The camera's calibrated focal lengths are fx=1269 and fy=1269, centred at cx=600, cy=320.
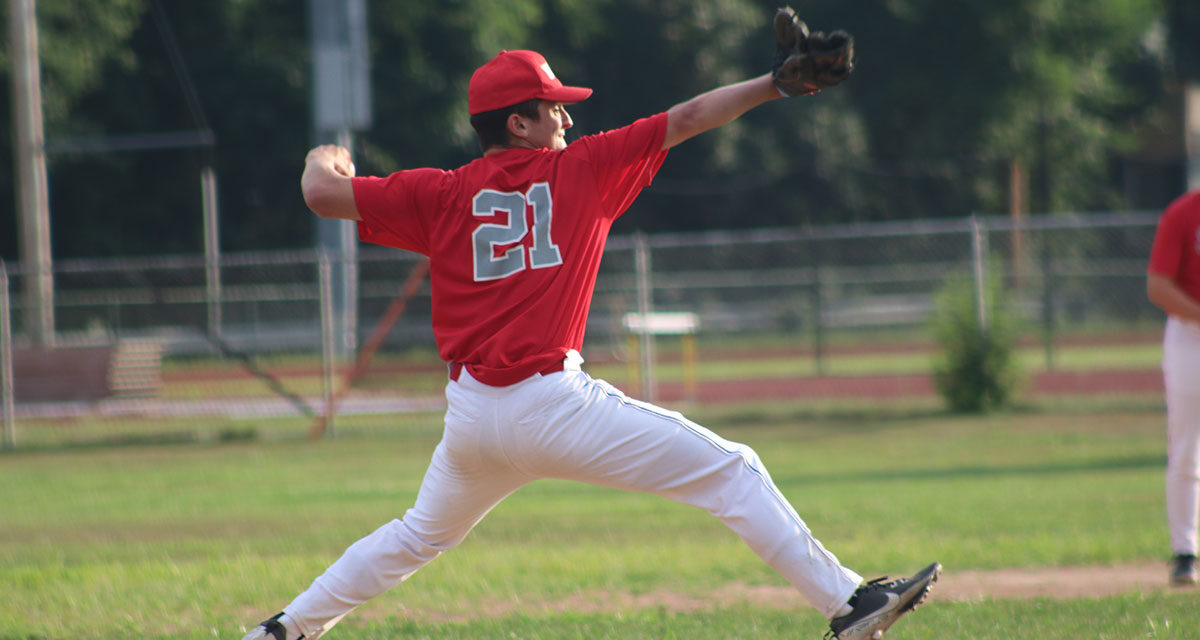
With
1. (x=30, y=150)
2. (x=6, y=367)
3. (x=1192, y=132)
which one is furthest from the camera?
(x=1192, y=132)

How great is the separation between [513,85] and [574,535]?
17.4ft

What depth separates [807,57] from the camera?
4191 mm

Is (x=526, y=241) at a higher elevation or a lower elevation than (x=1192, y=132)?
lower

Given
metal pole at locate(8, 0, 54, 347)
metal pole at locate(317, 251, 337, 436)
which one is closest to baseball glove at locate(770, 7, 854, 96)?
metal pole at locate(317, 251, 337, 436)

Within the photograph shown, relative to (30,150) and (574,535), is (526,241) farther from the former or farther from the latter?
(30,150)

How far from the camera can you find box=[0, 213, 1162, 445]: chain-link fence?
1830cm

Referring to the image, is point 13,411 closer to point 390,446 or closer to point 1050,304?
point 390,446

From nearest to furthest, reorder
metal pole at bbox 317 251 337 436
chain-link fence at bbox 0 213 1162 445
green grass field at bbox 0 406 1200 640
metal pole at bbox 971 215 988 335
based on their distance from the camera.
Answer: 1. green grass field at bbox 0 406 1200 640
2. metal pole at bbox 317 251 337 436
3. metal pole at bbox 971 215 988 335
4. chain-link fence at bbox 0 213 1162 445

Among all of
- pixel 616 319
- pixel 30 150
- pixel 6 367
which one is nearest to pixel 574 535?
pixel 6 367

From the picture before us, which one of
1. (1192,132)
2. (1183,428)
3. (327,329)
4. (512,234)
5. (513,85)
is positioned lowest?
(1183,428)

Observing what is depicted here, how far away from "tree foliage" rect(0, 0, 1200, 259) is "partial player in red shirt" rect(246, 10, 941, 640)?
30.2 meters

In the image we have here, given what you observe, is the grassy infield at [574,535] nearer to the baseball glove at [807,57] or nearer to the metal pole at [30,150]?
the baseball glove at [807,57]

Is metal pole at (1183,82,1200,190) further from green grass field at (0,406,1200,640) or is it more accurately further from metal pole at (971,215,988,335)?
green grass field at (0,406,1200,640)

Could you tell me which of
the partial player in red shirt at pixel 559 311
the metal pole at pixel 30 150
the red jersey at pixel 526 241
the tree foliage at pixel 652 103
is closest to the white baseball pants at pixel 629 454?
the partial player in red shirt at pixel 559 311
